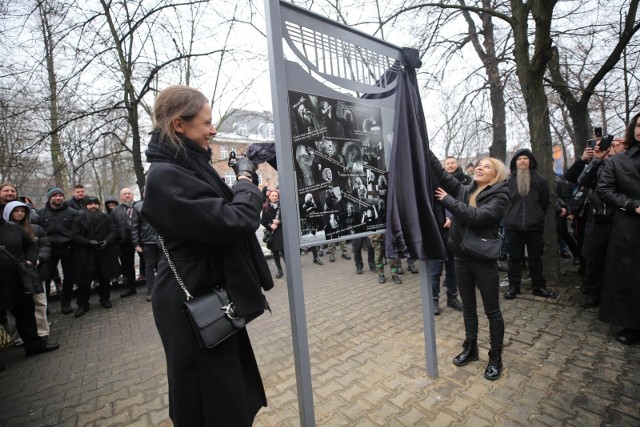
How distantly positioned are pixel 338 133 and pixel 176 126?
118 centimetres

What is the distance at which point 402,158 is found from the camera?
8.66 ft

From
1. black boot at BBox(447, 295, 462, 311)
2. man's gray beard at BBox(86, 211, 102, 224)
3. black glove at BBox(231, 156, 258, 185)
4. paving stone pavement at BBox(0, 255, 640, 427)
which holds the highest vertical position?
black glove at BBox(231, 156, 258, 185)

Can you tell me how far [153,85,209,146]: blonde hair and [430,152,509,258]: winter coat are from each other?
216 cm

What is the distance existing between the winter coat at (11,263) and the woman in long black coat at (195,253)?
12.2 ft

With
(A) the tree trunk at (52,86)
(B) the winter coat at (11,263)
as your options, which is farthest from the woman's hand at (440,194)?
(A) the tree trunk at (52,86)

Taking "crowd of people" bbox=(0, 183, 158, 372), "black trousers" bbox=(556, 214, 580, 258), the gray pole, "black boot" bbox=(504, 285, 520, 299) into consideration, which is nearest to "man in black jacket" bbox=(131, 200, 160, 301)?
"crowd of people" bbox=(0, 183, 158, 372)

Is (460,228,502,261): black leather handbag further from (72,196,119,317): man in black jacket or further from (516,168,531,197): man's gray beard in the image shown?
(72,196,119,317): man in black jacket

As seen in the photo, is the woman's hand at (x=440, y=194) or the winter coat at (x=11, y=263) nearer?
the woman's hand at (x=440, y=194)

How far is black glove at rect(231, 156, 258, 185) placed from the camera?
1.68 m

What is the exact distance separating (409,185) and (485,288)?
1.27m

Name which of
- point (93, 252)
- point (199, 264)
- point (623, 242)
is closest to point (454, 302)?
point (623, 242)

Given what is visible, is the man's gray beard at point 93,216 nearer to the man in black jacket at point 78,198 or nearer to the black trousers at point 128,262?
the man in black jacket at point 78,198

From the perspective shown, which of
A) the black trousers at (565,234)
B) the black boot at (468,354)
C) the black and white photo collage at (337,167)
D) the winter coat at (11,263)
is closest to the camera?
the black and white photo collage at (337,167)

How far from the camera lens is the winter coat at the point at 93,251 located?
18.2 feet
